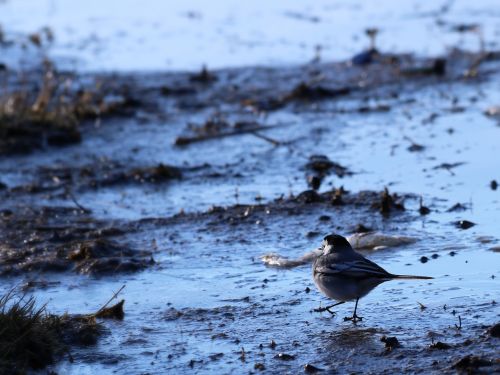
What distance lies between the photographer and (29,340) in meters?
5.62

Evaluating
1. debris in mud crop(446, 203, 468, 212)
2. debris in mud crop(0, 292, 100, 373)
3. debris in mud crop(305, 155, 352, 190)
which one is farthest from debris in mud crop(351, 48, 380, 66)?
debris in mud crop(0, 292, 100, 373)

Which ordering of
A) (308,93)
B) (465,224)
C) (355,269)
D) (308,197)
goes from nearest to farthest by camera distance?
(355,269)
(465,224)
(308,197)
(308,93)

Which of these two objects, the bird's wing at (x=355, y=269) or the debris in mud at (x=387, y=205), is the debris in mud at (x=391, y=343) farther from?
the debris in mud at (x=387, y=205)

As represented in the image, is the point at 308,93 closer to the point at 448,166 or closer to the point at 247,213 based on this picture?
the point at 448,166

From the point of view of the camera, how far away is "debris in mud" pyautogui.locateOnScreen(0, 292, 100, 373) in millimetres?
5453

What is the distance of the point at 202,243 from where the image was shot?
324 inches

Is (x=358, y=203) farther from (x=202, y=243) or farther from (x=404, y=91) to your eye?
(x=404, y=91)

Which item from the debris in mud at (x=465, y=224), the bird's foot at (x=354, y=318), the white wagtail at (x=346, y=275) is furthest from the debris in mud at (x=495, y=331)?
the debris in mud at (x=465, y=224)

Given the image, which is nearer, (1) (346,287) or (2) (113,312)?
(1) (346,287)

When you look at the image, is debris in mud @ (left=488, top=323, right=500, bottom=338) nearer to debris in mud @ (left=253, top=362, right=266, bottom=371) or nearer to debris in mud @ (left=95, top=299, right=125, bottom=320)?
debris in mud @ (left=253, top=362, right=266, bottom=371)

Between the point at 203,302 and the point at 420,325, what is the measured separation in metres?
1.53

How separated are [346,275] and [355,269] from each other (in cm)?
7

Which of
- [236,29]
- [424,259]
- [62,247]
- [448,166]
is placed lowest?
[62,247]

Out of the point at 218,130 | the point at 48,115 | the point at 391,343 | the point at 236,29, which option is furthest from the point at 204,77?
the point at 391,343
